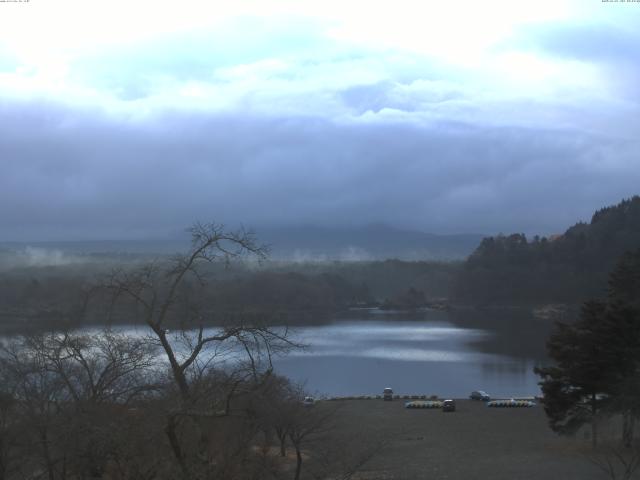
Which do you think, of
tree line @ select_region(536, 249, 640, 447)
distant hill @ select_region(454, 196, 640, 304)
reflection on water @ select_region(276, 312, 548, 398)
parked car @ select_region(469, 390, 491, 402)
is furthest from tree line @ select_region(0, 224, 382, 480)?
distant hill @ select_region(454, 196, 640, 304)

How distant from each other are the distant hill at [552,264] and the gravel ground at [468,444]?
8224cm

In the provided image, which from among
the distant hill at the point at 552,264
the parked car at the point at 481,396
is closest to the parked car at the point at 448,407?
the parked car at the point at 481,396

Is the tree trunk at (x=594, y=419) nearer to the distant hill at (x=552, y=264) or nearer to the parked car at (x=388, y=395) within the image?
the parked car at (x=388, y=395)

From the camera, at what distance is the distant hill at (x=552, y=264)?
118m

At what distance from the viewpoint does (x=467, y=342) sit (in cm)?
7262

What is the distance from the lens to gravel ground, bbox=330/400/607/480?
2109 centimetres

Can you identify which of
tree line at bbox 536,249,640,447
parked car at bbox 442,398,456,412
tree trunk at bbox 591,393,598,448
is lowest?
parked car at bbox 442,398,456,412

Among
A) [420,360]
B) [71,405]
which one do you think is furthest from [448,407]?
[71,405]

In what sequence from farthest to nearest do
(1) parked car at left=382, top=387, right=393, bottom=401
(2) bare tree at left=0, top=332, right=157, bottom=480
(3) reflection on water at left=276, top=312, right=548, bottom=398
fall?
(3) reflection on water at left=276, top=312, right=548, bottom=398 < (1) parked car at left=382, top=387, right=393, bottom=401 < (2) bare tree at left=0, top=332, right=157, bottom=480

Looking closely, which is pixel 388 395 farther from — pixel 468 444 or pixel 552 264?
pixel 552 264

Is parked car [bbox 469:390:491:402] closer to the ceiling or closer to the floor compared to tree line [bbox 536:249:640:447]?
closer to the floor

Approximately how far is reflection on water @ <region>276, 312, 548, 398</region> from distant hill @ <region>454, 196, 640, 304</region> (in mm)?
29238

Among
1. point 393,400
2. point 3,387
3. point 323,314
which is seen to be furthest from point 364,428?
point 323,314

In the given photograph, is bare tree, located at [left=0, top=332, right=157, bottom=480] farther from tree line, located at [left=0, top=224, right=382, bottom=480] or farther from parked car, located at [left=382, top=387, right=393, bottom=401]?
parked car, located at [left=382, top=387, right=393, bottom=401]
